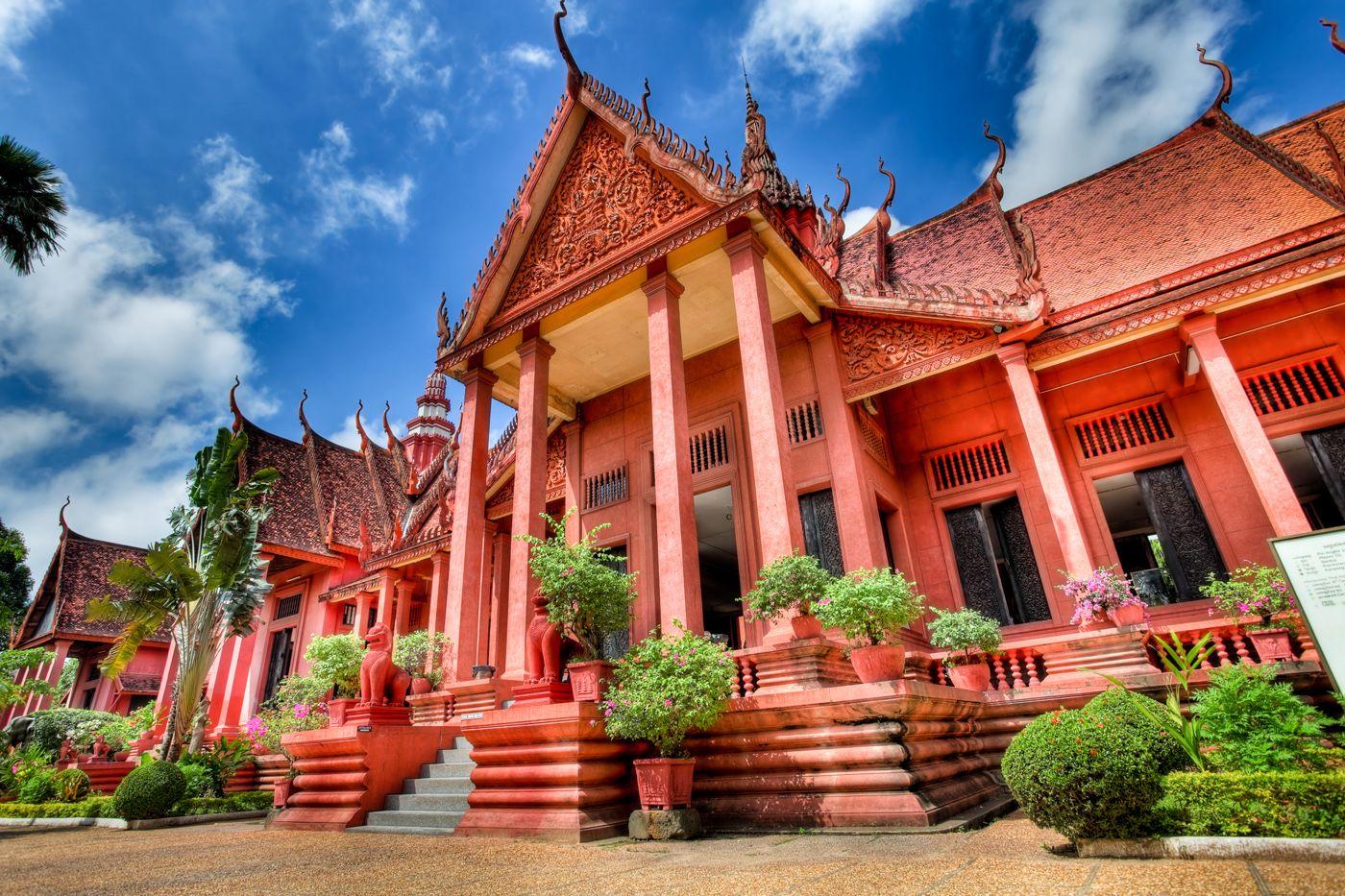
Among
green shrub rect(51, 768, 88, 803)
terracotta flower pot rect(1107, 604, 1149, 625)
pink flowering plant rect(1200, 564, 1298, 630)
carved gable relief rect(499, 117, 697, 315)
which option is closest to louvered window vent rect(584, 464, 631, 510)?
carved gable relief rect(499, 117, 697, 315)

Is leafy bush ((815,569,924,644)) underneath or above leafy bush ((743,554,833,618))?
underneath

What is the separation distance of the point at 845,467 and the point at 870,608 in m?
4.24

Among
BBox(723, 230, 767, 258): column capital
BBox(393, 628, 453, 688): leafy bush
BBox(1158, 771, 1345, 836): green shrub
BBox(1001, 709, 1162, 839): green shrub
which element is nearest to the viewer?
BBox(1158, 771, 1345, 836): green shrub

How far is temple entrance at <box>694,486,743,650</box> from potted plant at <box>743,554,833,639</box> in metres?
0.55

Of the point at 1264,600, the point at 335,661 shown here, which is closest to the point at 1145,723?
the point at 1264,600

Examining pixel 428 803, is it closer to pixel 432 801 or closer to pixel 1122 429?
pixel 432 801

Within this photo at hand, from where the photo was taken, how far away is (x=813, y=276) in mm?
9180

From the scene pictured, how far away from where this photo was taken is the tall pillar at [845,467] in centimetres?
852

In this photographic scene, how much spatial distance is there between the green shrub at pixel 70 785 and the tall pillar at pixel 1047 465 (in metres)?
14.7

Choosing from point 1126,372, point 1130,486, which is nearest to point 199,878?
point 1126,372

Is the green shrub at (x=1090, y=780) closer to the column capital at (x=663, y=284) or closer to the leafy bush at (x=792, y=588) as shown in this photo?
the leafy bush at (x=792, y=588)

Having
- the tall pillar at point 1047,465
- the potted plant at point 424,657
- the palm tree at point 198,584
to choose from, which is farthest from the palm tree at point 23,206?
the tall pillar at point 1047,465

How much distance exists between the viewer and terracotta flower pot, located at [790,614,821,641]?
5699mm

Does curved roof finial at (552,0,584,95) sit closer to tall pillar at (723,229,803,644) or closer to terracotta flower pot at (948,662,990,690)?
tall pillar at (723,229,803,644)
